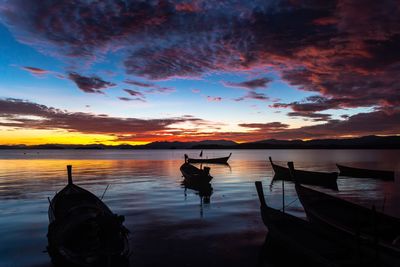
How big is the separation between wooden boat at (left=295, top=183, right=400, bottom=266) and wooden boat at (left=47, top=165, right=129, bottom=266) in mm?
9480

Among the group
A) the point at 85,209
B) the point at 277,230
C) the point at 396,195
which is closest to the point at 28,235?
the point at 85,209

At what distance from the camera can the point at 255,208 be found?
26.9 metres

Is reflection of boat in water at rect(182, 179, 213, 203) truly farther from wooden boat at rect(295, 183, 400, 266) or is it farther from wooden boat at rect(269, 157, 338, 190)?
wooden boat at rect(295, 183, 400, 266)

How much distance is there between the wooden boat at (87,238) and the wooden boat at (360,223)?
9.48 m

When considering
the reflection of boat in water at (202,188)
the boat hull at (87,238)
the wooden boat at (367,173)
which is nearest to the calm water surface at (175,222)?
the reflection of boat in water at (202,188)

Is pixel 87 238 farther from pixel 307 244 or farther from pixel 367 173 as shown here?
pixel 367 173

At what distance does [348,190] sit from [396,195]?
19.0ft

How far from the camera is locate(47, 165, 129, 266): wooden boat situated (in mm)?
13109

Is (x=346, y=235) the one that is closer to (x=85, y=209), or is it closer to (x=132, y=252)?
(x=132, y=252)

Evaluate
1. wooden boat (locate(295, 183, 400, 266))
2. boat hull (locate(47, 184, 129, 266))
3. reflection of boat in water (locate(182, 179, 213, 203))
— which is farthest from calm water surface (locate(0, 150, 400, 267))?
wooden boat (locate(295, 183, 400, 266))

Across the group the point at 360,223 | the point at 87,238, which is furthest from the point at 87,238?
the point at 360,223

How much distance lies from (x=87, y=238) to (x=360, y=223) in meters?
13.3

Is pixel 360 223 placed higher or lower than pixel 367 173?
higher

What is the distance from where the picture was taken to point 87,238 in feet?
50.2
